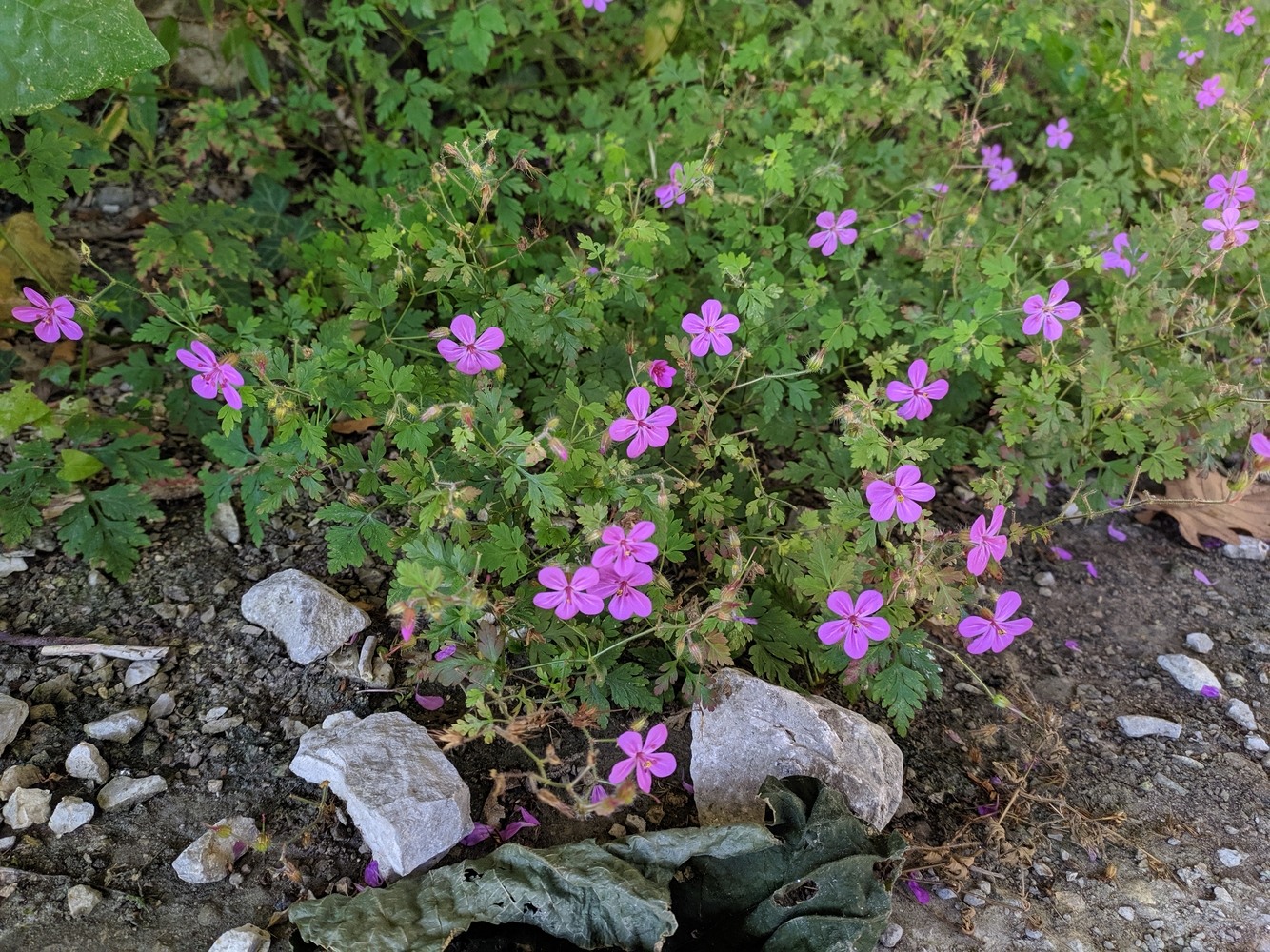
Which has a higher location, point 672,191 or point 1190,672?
point 672,191

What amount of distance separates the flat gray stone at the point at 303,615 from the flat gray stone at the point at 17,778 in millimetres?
582

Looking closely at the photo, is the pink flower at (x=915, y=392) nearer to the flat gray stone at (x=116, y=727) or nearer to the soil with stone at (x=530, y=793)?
the soil with stone at (x=530, y=793)

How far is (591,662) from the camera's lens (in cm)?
205

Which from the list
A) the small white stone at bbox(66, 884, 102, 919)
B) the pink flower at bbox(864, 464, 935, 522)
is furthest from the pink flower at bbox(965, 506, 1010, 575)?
the small white stone at bbox(66, 884, 102, 919)

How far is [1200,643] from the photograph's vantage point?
110 inches

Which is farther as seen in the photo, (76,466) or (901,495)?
(76,466)

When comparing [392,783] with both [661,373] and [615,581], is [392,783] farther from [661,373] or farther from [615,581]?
[661,373]

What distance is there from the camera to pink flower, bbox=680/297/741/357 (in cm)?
227

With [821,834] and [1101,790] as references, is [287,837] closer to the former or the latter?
[821,834]

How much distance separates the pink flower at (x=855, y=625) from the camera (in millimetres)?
1991

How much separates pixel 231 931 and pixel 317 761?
39 cm

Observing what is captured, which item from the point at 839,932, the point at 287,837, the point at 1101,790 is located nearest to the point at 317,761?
the point at 287,837

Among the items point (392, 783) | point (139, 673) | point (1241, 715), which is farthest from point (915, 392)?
point (139, 673)

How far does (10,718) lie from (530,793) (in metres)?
1.23
